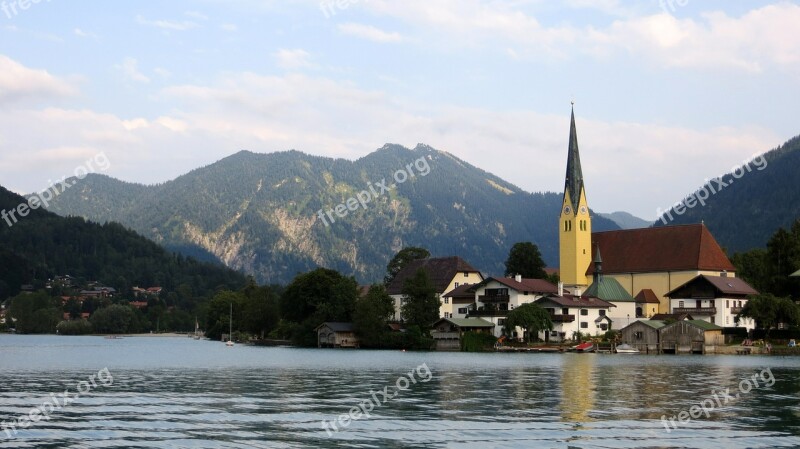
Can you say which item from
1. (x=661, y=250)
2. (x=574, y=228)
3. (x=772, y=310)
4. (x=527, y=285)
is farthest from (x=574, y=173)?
(x=772, y=310)

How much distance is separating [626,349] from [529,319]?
10332 millimetres

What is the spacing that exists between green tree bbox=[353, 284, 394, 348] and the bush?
9.85m

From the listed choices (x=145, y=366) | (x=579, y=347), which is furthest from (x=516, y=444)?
(x=579, y=347)

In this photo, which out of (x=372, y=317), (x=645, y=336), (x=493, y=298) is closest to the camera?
(x=645, y=336)

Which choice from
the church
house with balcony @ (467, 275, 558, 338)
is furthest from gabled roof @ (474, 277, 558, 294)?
the church

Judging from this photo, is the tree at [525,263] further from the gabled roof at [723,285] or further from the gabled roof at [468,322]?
the gabled roof at [723,285]

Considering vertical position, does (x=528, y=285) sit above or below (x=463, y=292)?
above

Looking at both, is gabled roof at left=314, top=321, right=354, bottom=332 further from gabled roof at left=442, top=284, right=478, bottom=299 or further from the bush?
gabled roof at left=442, top=284, right=478, bottom=299

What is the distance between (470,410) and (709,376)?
24.5m

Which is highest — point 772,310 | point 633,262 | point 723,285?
point 633,262

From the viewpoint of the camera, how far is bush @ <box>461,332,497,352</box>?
10225 centimetres

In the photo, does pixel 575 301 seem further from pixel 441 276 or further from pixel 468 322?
pixel 441 276

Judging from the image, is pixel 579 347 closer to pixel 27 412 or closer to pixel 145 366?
pixel 145 366

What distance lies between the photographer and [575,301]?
4218 inches
